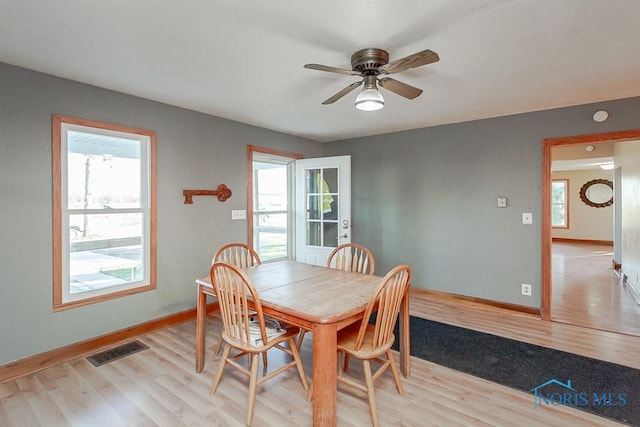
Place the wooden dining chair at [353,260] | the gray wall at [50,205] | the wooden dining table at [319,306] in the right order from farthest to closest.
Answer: the wooden dining chair at [353,260] → the gray wall at [50,205] → the wooden dining table at [319,306]

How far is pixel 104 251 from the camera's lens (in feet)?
9.88

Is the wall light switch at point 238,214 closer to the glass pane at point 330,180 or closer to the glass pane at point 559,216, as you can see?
the glass pane at point 330,180

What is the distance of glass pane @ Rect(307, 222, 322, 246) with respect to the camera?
15.5 ft

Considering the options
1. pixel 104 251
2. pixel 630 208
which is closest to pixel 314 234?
pixel 104 251

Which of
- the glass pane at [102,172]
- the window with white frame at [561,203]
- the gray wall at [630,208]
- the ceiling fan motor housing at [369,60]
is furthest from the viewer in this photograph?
the window with white frame at [561,203]

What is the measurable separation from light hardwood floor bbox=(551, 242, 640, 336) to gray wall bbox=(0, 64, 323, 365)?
13.4 ft

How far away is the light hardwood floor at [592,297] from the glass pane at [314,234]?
2.99m

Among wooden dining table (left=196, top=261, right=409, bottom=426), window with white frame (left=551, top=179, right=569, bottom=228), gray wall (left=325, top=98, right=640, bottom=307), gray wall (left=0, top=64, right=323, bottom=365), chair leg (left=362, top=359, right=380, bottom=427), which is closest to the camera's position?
wooden dining table (left=196, top=261, right=409, bottom=426)

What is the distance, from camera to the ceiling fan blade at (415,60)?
169cm

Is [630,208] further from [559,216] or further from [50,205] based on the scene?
[50,205]

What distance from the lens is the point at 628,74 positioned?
2557 mm

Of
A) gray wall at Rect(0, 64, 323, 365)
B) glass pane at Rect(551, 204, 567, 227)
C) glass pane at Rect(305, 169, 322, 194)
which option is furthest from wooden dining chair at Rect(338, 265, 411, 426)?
glass pane at Rect(551, 204, 567, 227)

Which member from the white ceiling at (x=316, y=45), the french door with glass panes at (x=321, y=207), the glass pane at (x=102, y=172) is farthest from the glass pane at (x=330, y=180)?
the glass pane at (x=102, y=172)

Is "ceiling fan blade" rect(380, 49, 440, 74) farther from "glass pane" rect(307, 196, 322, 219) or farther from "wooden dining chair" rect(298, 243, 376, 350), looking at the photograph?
"glass pane" rect(307, 196, 322, 219)
